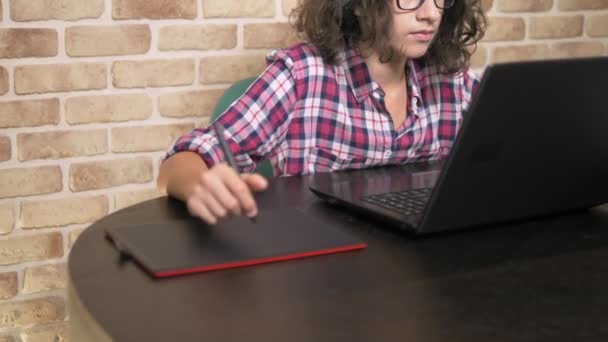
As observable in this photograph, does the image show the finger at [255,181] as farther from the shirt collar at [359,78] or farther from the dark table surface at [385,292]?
the shirt collar at [359,78]

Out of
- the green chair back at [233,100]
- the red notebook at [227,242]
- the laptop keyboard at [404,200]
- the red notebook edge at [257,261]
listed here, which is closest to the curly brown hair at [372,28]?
the green chair back at [233,100]

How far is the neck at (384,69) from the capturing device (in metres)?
1.71

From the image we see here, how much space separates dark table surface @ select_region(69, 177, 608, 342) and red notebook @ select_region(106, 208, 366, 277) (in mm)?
15

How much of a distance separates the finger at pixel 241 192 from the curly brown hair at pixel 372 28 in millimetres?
784

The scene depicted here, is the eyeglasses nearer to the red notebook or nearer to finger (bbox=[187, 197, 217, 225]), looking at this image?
the red notebook

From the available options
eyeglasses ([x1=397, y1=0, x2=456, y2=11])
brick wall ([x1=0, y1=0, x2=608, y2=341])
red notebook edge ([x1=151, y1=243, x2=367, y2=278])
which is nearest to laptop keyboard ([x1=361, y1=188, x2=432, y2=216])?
red notebook edge ([x1=151, y1=243, x2=367, y2=278])

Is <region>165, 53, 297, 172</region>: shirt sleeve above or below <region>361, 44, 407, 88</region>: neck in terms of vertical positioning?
below

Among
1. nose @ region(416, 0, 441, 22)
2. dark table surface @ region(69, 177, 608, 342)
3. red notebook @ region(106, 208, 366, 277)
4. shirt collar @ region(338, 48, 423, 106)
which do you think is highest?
nose @ region(416, 0, 441, 22)

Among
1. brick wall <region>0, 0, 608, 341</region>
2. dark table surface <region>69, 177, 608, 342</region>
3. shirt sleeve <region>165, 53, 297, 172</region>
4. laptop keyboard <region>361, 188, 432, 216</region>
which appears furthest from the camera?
brick wall <region>0, 0, 608, 341</region>

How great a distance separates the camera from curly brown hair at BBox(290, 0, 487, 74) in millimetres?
1657

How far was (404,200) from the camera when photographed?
1098mm

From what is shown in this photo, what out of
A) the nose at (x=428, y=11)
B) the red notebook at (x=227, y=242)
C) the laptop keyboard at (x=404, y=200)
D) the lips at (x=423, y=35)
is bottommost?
the red notebook at (x=227, y=242)

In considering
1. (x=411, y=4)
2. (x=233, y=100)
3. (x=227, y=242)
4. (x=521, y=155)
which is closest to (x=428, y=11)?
(x=411, y=4)

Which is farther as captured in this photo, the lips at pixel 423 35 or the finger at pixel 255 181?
the lips at pixel 423 35
